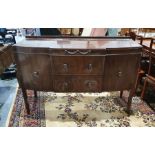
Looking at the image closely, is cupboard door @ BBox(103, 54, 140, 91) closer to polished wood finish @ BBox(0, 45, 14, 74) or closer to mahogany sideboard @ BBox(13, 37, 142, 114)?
mahogany sideboard @ BBox(13, 37, 142, 114)

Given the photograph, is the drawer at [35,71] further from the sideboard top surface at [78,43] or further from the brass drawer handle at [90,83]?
the brass drawer handle at [90,83]

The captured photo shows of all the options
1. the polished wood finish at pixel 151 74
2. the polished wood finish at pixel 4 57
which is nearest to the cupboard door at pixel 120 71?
the polished wood finish at pixel 151 74

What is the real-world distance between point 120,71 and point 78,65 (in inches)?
16.3

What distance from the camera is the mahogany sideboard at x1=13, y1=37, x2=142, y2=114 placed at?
163cm

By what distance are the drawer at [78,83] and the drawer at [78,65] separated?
0.06 m

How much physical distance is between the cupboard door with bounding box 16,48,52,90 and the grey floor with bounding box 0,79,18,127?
0.48m

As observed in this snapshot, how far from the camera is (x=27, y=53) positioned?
5.45 feet

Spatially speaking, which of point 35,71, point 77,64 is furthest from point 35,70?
point 77,64

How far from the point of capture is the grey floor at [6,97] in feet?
6.64

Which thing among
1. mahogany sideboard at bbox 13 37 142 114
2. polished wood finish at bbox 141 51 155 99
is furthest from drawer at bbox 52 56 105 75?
polished wood finish at bbox 141 51 155 99

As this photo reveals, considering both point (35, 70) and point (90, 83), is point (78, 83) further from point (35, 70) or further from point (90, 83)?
point (35, 70)

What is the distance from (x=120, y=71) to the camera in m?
1.73
